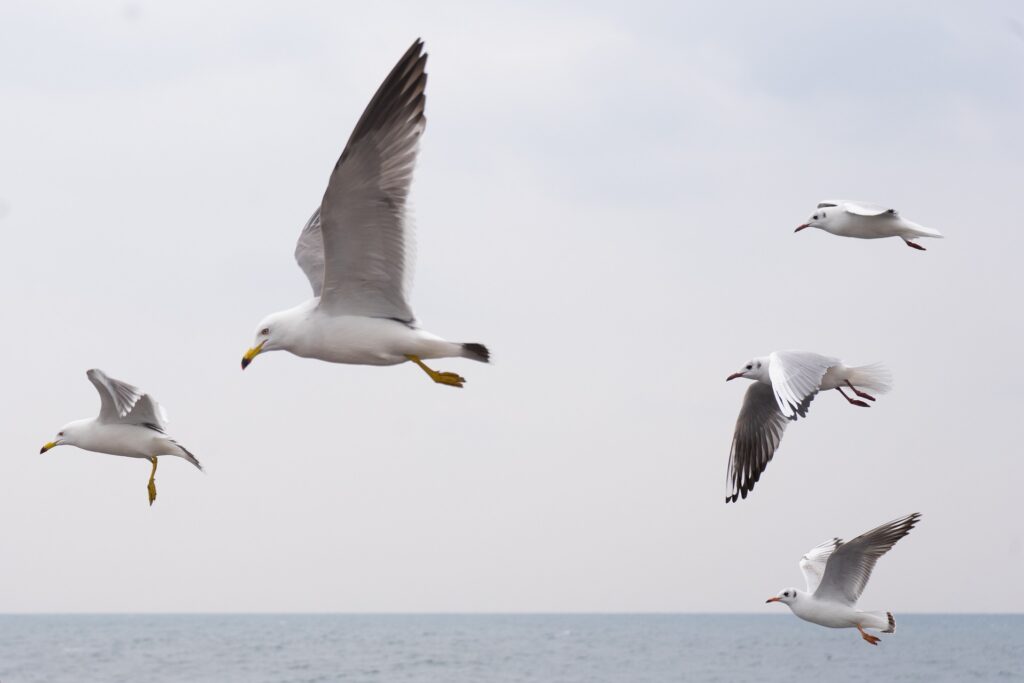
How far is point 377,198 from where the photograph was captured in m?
7.71

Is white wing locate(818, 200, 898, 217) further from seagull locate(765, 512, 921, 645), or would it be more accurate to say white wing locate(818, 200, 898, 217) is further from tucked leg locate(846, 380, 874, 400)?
seagull locate(765, 512, 921, 645)

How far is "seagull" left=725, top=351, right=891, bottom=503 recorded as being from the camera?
35.0ft

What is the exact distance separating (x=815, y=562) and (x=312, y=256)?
21.3 feet

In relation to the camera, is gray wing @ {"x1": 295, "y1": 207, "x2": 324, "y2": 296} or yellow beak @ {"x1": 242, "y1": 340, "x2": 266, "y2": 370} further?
gray wing @ {"x1": 295, "y1": 207, "x2": 324, "y2": 296}

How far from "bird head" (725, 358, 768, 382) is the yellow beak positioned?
5471 millimetres

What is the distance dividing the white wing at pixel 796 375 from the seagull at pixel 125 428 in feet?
15.4

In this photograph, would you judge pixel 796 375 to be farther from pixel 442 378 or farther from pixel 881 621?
pixel 442 378

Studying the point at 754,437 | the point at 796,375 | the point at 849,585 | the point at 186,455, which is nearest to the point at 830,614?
the point at 849,585

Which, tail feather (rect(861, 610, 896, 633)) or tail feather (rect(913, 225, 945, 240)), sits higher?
tail feather (rect(913, 225, 945, 240))

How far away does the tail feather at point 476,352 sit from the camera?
7930mm

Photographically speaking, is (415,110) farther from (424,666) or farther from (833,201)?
(424,666)

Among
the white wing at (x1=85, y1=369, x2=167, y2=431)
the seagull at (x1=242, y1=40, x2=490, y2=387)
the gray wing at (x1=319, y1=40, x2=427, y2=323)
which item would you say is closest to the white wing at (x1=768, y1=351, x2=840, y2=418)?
the seagull at (x1=242, y1=40, x2=490, y2=387)

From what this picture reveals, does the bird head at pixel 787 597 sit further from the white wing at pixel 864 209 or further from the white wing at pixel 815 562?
the white wing at pixel 864 209

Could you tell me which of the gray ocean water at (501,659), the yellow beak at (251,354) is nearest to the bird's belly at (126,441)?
the yellow beak at (251,354)
